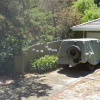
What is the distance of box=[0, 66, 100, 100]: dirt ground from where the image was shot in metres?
6.99

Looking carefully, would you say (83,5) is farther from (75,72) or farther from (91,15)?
(75,72)

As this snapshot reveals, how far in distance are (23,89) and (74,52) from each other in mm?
3613

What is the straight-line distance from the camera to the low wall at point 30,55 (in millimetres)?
9891

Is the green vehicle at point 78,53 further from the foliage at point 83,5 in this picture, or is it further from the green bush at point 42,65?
the foliage at point 83,5

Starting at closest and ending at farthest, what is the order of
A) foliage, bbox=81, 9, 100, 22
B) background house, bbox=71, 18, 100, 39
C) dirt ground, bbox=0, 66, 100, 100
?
dirt ground, bbox=0, 66, 100, 100, background house, bbox=71, 18, 100, 39, foliage, bbox=81, 9, 100, 22

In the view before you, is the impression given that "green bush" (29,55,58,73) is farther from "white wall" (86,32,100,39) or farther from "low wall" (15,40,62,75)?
"white wall" (86,32,100,39)

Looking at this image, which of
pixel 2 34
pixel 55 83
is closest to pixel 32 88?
pixel 55 83

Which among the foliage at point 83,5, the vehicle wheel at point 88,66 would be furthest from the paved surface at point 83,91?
the foliage at point 83,5

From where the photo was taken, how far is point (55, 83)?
859cm

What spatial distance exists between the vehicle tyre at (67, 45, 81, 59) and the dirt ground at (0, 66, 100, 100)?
3.14 ft

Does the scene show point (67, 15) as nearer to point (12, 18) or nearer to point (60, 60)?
point (60, 60)

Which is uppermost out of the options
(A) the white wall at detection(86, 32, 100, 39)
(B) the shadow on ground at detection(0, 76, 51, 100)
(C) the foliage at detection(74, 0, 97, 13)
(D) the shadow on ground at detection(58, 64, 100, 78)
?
(C) the foliage at detection(74, 0, 97, 13)

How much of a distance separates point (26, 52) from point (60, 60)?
190cm

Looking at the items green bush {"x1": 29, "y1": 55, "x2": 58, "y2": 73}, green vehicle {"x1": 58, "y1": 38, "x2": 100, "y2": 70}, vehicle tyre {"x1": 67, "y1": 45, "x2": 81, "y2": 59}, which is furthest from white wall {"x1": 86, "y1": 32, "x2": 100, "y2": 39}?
green bush {"x1": 29, "y1": 55, "x2": 58, "y2": 73}
